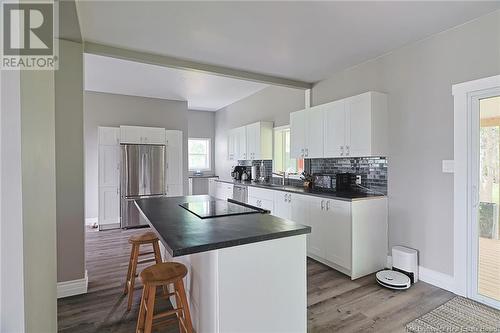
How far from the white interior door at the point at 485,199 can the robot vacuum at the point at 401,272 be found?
0.48 metres

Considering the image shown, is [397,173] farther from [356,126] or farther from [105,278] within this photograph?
[105,278]

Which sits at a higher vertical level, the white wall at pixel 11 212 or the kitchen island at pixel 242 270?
the white wall at pixel 11 212

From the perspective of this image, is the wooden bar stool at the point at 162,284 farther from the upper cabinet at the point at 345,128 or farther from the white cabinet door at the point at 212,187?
the white cabinet door at the point at 212,187

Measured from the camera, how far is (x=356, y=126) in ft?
11.0

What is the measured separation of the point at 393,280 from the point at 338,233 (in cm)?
70

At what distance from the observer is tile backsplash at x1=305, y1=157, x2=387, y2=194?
3.42m

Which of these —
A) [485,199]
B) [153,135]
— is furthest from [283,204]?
[153,135]

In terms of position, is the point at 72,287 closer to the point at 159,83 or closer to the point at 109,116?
the point at 159,83

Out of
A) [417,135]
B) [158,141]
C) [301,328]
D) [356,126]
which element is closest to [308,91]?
[356,126]

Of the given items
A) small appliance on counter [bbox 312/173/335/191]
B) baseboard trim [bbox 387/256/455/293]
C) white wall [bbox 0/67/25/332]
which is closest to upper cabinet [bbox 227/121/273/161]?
small appliance on counter [bbox 312/173/335/191]

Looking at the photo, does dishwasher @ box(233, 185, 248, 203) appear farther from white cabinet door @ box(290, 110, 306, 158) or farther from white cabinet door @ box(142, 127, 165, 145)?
white cabinet door @ box(142, 127, 165, 145)

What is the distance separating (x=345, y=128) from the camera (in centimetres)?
351

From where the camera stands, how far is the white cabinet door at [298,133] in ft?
13.8

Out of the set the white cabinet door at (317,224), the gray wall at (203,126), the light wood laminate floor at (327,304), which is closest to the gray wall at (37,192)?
the light wood laminate floor at (327,304)
